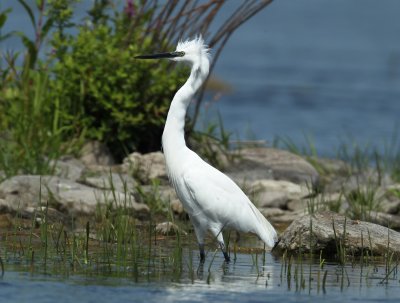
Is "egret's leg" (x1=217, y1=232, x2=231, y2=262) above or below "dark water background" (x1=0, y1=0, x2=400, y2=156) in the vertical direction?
below

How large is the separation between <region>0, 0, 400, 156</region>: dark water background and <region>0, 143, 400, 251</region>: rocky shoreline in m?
1.46

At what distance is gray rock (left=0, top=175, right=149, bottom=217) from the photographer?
9578 millimetres

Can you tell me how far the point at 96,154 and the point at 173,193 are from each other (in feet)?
4.67

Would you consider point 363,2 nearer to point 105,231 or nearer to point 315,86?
point 315,86

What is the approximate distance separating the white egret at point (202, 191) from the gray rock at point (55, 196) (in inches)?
52.9

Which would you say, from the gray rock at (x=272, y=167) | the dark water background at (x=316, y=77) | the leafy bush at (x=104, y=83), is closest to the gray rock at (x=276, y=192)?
the gray rock at (x=272, y=167)

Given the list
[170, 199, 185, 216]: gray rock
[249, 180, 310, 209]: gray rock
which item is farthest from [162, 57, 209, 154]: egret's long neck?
[249, 180, 310, 209]: gray rock

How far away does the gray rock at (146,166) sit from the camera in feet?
35.4

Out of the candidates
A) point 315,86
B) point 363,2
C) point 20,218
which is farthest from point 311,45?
point 20,218

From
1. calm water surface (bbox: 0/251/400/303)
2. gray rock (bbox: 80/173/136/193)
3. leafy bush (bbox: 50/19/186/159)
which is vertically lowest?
calm water surface (bbox: 0/251/400/303)

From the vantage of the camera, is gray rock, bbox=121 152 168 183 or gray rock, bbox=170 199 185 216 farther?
gray rock, bbox=121 152 168 183

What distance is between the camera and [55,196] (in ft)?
31.8

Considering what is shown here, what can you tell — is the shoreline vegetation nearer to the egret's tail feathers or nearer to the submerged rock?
the submerged rock

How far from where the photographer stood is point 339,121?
21.5m
